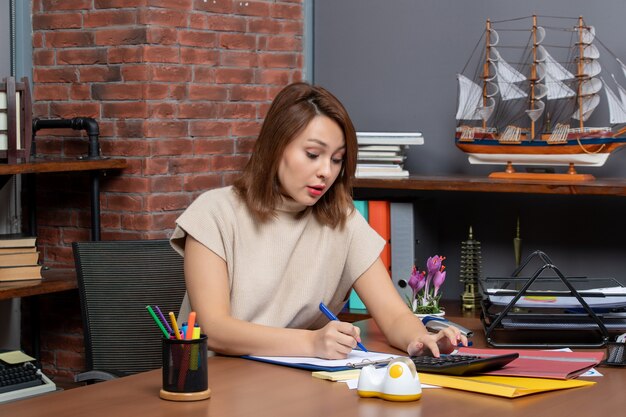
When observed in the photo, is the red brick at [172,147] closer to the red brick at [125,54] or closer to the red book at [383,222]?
the red brick at [125,54]

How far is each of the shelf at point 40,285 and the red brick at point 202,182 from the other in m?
0.48

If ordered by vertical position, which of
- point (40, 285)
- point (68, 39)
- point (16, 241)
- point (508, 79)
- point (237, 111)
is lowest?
point (40, 285)

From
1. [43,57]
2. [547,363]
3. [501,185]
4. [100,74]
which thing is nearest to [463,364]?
[547,363]

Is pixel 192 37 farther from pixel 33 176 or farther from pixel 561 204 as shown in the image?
pixel 561 204

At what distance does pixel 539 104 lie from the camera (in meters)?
3.14

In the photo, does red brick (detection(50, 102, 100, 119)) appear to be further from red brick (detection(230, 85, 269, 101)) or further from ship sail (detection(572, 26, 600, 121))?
ship sail (detection(572, 26, 600, 121))

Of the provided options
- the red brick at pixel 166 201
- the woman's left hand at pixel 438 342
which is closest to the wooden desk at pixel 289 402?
the woman's left hand at pixel 438 342

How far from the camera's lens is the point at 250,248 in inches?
89.0

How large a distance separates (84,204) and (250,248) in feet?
3.81

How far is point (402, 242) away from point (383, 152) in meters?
0.31

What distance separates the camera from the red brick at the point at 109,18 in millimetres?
3067

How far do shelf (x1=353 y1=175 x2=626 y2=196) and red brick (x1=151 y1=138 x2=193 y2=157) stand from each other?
576 mm

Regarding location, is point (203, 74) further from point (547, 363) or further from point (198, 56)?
point (547, 363)

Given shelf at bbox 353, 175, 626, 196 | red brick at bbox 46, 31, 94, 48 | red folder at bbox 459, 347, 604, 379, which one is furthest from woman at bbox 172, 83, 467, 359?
red brick at bbox 46, 31, 94, 48
